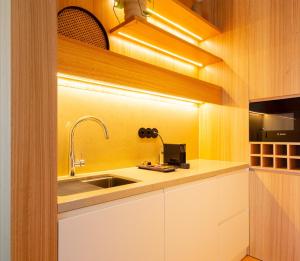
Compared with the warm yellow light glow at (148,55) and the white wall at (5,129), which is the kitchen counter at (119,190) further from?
the warm yellow light glow at (148,55)

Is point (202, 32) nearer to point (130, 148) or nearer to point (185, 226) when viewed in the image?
point (130, 148)

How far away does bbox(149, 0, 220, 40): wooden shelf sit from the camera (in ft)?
5.64

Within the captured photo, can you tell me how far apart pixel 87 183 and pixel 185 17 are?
1575mm

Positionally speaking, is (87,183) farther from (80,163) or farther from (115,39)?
(115,39)

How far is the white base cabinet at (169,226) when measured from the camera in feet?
2.65

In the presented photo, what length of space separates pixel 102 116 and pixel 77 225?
86 cm

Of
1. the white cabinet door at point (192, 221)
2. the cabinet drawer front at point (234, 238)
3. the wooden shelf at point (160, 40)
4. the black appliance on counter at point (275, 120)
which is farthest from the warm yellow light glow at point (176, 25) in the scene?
the cabinet drawer front at point (234, 238)

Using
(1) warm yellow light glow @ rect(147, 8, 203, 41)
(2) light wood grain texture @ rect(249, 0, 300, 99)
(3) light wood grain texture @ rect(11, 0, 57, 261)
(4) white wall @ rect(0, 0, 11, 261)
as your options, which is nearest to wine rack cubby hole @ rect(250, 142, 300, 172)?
(2) light wood grain texture @ rect(249, 0, 300, 99)

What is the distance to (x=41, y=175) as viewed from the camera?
0.68m

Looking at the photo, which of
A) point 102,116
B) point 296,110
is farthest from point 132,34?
point 296,110

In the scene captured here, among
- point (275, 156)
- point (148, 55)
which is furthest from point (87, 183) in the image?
point (275, 156)

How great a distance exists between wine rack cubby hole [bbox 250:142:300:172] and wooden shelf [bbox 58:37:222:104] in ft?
2.27

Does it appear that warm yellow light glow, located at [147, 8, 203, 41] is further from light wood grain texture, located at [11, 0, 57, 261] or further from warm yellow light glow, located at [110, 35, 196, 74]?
light wood grain texture, located at [11, 0, 57, 261]

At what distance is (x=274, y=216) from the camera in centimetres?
175
